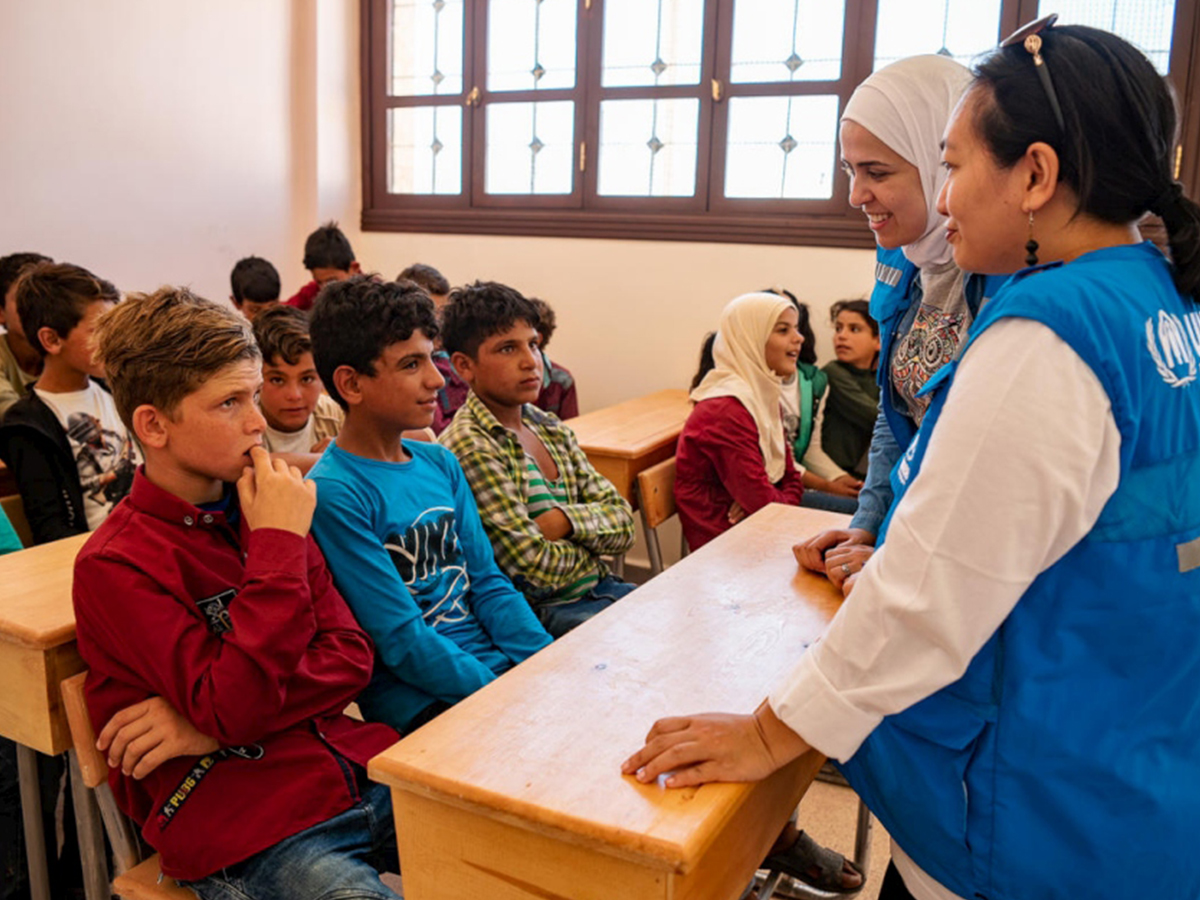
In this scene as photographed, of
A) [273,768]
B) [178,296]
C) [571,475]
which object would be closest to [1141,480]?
[273,768]

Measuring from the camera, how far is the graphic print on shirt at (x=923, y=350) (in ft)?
4.45

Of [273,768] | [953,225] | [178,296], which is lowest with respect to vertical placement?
[273,768]

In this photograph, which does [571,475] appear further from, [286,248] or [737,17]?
[286,248]

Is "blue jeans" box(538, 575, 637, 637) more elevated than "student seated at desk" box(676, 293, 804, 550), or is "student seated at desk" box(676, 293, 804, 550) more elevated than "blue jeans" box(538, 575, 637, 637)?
"student seated at desk" box(676, 293, 804, 550)

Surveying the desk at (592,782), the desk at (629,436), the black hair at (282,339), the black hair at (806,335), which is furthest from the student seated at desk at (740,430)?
the desk at (592,782)

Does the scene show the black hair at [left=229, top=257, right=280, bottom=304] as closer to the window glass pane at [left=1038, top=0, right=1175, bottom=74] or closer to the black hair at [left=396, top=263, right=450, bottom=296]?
the black hair at [left=396, top=263, right=450, bottom=296]

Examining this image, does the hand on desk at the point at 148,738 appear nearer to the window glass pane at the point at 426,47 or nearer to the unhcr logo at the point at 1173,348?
the unhcr logo at the point at 1173,348

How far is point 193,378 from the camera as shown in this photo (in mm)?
1334

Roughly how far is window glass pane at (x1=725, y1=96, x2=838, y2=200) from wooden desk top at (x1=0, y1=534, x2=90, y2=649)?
10.6 feet

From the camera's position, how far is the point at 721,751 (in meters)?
0.94

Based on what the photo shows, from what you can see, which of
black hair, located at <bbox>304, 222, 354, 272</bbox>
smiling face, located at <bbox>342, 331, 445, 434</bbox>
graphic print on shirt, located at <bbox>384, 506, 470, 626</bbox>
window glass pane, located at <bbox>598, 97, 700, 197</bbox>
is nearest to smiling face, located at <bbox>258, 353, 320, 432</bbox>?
smiling face, located at <bbox>342, 331, 445, 434</bbox>

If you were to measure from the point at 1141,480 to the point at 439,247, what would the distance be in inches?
175

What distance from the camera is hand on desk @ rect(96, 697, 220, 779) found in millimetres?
1202

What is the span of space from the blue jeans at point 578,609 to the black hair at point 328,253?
2547 mm
